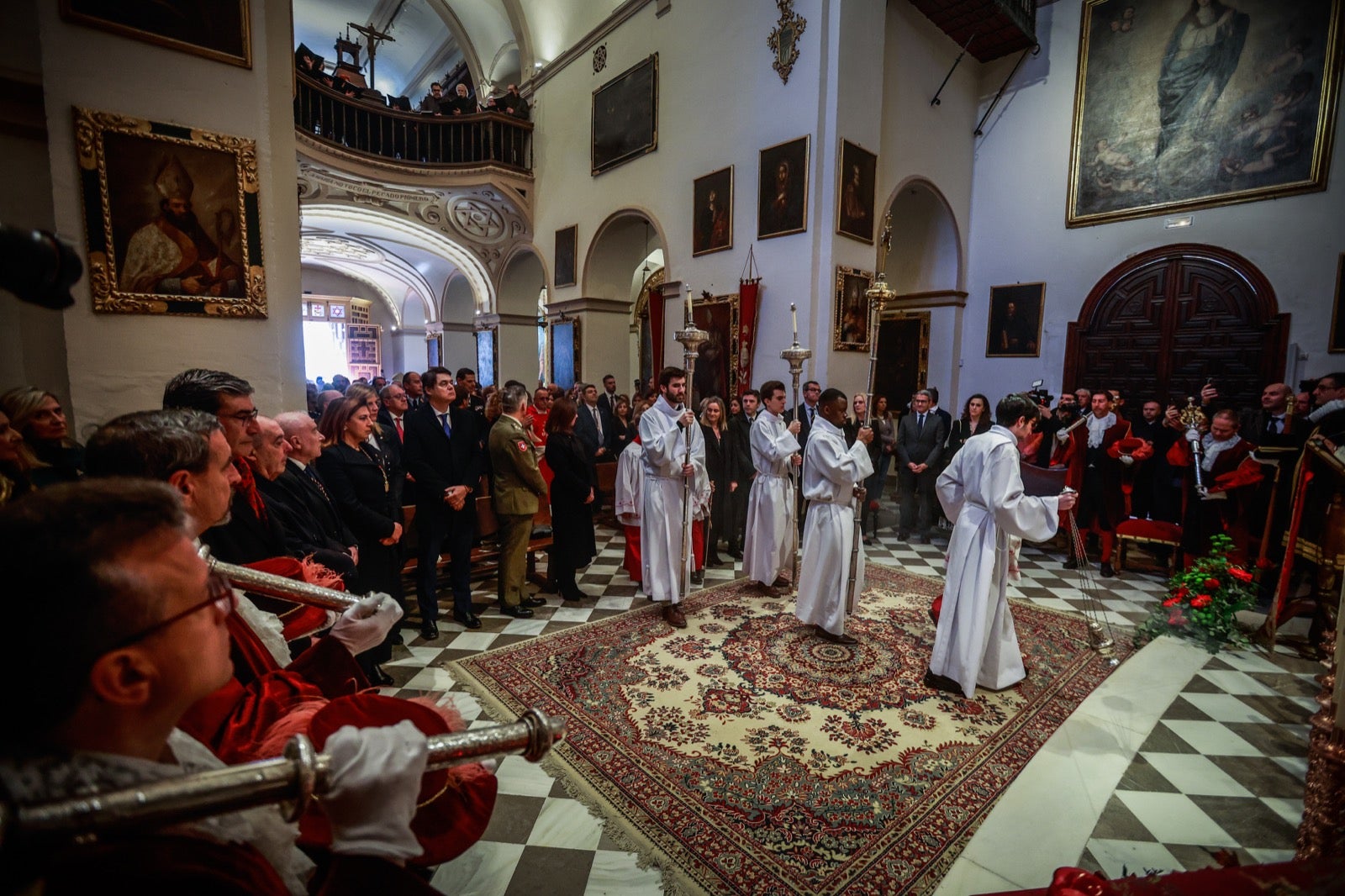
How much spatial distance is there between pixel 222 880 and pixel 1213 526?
7.59m

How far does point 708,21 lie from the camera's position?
936 cm

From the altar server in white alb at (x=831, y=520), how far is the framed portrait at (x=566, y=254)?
351 inches

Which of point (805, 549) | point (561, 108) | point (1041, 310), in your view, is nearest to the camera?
point (805, 549)

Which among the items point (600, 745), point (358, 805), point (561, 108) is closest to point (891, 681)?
point (600, 745)

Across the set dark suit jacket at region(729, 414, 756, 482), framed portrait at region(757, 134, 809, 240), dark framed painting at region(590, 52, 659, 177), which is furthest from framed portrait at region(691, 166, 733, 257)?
dark suit jacket at region(729, 414, 756, 482)

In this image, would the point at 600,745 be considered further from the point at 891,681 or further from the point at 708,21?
the point at 708,21

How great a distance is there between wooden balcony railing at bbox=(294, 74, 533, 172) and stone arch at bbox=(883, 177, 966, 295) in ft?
26.0

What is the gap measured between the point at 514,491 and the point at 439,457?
63 cm

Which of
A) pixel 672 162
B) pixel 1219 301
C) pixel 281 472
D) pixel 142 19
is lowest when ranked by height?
pixel 281 472

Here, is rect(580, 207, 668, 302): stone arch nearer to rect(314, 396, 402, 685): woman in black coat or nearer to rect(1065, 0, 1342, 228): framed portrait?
rect(1065, 0, 1342, 228): framed portrait

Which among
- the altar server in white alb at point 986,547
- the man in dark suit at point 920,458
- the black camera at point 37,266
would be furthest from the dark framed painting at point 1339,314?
the black camera at point 37,266

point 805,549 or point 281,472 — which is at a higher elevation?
point 281,472

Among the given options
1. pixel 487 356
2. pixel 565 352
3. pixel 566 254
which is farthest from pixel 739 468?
pixel 487 356

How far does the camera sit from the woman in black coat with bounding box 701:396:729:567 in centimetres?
667
